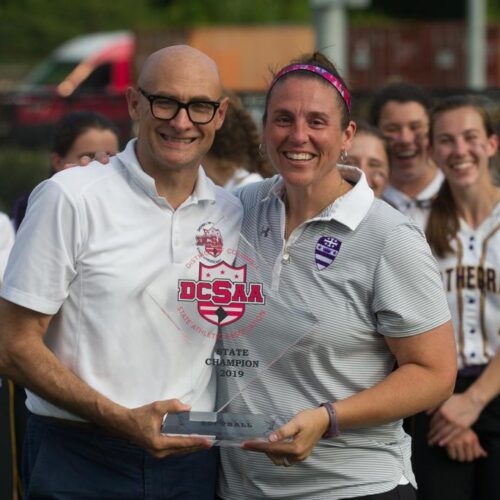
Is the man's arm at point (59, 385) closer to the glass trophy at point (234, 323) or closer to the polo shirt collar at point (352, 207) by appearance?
the glass trophy at point (234, 323)

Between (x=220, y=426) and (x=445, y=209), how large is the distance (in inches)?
89.3

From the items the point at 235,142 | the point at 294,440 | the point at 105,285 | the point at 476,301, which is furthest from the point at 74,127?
the point at 294,440

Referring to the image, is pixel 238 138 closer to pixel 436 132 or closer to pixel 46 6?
pixel 436 132

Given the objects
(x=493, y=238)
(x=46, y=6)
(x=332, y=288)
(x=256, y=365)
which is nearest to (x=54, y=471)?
(x=256, y=365)

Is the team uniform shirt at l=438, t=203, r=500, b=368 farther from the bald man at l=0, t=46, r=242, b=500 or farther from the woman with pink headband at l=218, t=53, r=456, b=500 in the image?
the bald man at l=0, t=46, r=242, b=500

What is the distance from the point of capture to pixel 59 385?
358cm

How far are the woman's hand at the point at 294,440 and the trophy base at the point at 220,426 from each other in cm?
3

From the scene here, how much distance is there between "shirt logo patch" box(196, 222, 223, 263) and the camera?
372 centimetres

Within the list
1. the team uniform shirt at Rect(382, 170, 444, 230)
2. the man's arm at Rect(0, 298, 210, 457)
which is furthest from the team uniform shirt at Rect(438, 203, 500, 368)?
the man's arm at Rect(0, 298, 210, 457)

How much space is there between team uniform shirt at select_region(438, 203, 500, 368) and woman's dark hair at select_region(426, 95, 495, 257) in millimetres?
105

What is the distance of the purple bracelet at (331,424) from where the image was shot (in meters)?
3.57

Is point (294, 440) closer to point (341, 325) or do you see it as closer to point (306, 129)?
point (341, 325)

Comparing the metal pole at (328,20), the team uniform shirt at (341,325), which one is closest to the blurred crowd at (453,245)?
the team uniform shirt at (341,325)

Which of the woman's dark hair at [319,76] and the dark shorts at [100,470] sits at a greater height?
the woman's dark hair at [319,76]
